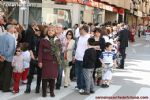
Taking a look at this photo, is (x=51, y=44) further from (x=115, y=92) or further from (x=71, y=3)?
(x=71, y=3)

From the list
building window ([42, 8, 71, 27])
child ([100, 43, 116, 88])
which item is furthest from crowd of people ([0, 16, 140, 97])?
building window ([42, 8, 71, 27])

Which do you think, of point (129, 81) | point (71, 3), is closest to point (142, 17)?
point (71, 3)

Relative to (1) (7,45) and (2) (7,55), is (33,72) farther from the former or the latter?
(1) (7,45)

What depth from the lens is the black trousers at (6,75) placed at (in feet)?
39.5

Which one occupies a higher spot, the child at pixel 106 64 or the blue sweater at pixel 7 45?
the blue sweater at pixel 7 45

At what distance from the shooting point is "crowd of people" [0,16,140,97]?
36.7 ft

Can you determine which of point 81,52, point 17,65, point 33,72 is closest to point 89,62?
point 81,52

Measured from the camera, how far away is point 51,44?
11.2 metres

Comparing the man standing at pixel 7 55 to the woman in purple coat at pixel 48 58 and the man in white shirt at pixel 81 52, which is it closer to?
the woman in purple coat at pixel 48 58

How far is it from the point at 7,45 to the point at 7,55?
0.91 ft

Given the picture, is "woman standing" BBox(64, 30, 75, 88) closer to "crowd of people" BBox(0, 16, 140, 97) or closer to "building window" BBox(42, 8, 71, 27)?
"crowd of people" BBox(0, 16, 140, 97)

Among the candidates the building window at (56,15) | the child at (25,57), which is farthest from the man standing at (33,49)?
the building window at (56,15)

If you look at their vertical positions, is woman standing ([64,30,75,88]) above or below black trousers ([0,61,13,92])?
above

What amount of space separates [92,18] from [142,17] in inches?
1973
